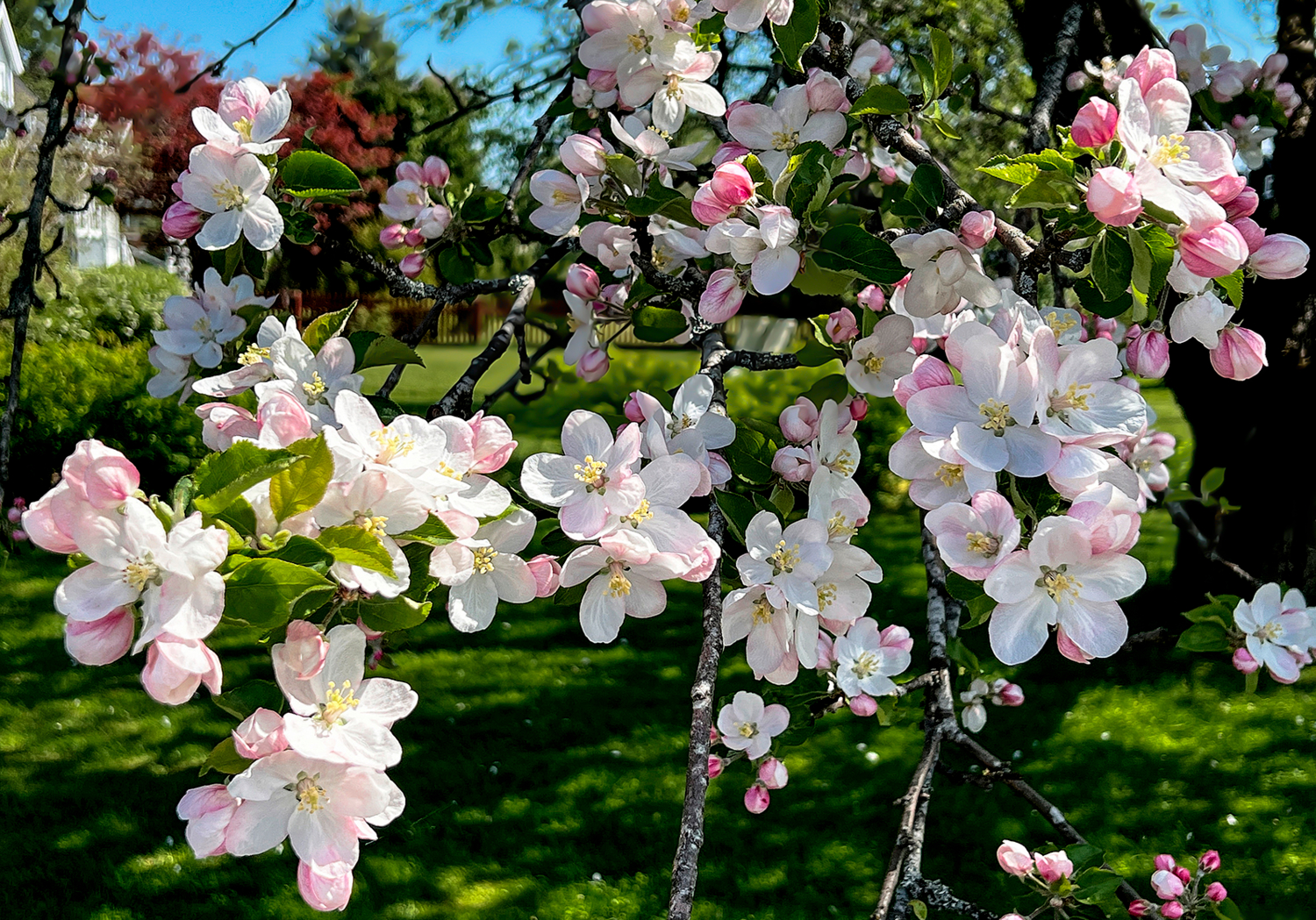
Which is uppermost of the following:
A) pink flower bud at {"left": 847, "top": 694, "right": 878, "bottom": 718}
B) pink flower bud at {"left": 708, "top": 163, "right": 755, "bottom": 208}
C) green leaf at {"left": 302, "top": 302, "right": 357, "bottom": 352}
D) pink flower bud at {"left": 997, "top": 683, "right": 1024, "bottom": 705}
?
pink flower bud at {"left": 708, "top": 163, "right": 755, "bottom": 208}

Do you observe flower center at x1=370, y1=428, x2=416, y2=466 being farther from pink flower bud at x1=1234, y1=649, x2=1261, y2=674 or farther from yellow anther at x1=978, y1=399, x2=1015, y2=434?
pink flower bud at x1=1234, y1=649, x2=1261, y2=674

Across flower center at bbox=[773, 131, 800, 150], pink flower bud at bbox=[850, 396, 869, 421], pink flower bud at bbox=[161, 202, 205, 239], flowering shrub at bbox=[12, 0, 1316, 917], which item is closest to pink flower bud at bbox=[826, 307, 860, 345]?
flowering shrub at bbox=[12, 0, 1316, 917]

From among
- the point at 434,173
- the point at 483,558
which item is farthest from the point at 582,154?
the point at 434,173

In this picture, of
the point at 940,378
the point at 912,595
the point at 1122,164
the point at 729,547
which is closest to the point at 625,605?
the point at 729,547

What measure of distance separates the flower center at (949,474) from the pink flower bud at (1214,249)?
12.4 inches

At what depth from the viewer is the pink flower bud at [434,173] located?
196 cm

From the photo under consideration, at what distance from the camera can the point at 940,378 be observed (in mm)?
1002

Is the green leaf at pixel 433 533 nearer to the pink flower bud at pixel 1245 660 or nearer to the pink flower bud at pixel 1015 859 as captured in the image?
the pink flower bud at pixel 1015 859

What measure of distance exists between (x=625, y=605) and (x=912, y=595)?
13.9ft

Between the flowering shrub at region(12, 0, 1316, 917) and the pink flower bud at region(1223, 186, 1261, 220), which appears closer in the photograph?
the flowering shrub at region(12, 0, 1316, 917)

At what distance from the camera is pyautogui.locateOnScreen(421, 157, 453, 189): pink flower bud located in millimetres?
1959

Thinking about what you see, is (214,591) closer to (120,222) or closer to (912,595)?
(912,595)

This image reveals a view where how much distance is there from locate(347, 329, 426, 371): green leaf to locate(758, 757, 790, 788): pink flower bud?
98cm

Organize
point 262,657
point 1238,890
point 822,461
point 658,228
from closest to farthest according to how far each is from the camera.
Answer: point 822,461 → point 658,228 → point 1238,890 → point 262,657
